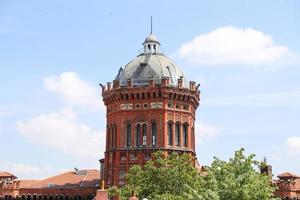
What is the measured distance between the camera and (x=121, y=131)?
56.6m

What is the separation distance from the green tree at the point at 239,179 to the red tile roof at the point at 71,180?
90.1 ft

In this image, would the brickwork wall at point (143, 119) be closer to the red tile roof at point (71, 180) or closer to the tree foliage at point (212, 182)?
the red tile roof at point (71, 180)

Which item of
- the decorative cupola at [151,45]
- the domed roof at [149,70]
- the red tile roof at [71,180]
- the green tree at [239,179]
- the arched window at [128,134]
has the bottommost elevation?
the green tree at [239,179]

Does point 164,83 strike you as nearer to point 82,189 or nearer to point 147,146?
point 147,146

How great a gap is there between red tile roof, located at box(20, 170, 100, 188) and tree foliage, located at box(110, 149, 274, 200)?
18.1m

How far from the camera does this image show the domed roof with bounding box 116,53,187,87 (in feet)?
188

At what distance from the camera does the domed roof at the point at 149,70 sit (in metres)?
57.2

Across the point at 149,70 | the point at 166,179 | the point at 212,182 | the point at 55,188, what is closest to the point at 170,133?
the point at 149,70

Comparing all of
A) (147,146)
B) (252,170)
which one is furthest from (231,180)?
(147,146)

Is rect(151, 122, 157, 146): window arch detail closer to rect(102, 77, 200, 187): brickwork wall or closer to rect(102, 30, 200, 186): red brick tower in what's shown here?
rect(102, 30, 200, 186): red brick tower

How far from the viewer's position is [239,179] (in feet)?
113

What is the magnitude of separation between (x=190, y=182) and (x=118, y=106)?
1659 centimetres

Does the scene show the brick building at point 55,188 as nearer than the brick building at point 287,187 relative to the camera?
No

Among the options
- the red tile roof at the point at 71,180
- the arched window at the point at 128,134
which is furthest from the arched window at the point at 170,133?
the red tile roof at the point at 71,180
